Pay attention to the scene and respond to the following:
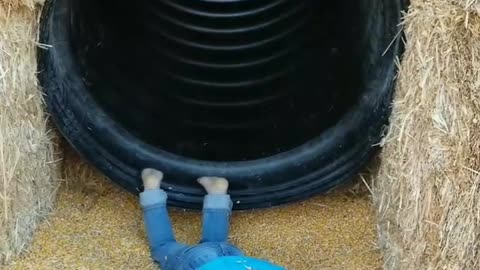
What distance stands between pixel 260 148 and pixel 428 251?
0.62 metres

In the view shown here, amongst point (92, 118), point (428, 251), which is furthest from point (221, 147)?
point (428, 251)

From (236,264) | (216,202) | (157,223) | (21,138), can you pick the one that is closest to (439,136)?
(236,264)

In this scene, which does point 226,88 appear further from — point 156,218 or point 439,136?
point 439,136

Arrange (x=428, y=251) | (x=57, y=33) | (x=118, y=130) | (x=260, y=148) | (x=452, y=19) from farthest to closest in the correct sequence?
(x=260, y=148), (x=118, y=130), (x=57, y=33), (x=428, y=251), (x=452, y=19)

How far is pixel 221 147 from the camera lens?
2.02 meters

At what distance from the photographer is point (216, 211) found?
1795mm

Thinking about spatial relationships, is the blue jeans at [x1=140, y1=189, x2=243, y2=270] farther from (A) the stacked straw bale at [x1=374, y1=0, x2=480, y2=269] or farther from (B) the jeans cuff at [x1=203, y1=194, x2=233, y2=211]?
(A) the stacked straw bale at [x1=374, y1=0, x2=480, y2=269]

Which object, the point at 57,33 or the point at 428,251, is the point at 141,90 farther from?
the point at 428,251

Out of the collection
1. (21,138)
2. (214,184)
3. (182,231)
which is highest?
(21,138)

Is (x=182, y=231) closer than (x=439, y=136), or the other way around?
(x=439, y=136)

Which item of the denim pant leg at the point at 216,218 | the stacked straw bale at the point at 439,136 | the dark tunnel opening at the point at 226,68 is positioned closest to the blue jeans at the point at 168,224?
the denim pant leg at the point at 216,218

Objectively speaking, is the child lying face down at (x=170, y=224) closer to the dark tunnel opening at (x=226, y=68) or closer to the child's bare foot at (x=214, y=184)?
the child's bare foot at (x=214, y=184)

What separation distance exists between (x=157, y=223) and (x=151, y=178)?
0.11 meters

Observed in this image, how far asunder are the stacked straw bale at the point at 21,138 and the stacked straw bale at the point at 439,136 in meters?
0.76
